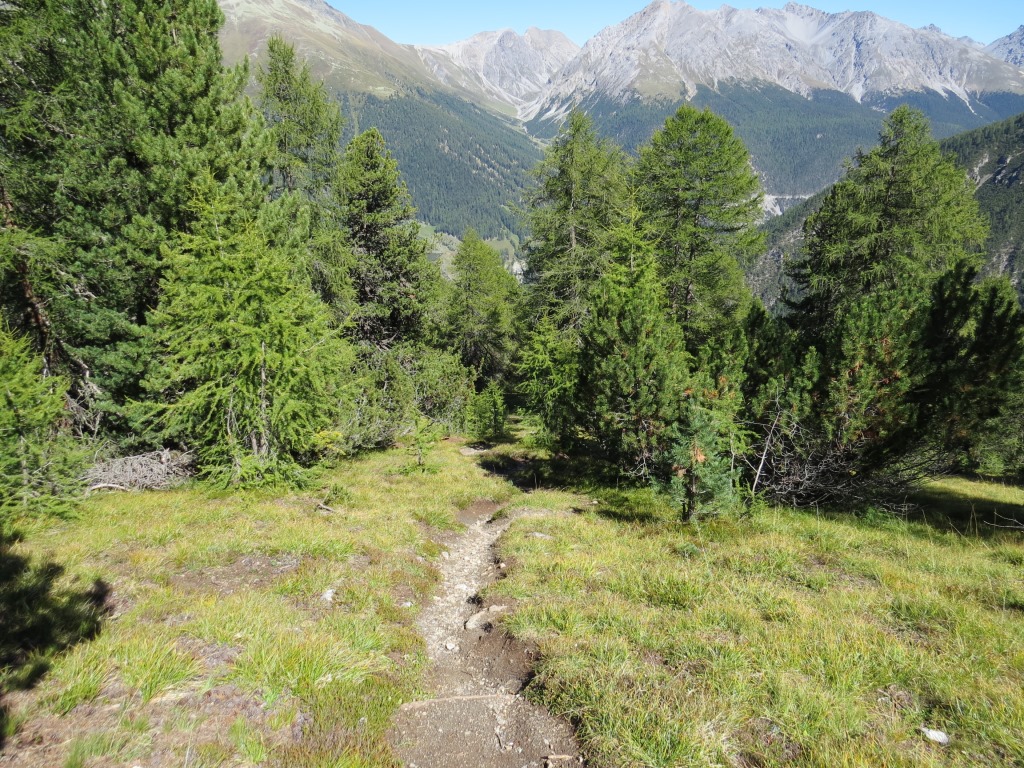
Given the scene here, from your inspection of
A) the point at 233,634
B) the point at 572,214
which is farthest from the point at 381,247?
the point at 233,634

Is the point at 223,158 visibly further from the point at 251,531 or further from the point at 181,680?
the point at 181,680

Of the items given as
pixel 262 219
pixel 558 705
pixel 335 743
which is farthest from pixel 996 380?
pixel 262 219

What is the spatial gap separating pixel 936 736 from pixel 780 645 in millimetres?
1436

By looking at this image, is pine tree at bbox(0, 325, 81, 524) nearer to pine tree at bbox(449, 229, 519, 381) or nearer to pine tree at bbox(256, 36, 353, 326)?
pine tree at bbox(256, 36, 353, 326)

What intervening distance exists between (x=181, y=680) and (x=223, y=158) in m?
13.1

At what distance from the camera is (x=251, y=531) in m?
9.22

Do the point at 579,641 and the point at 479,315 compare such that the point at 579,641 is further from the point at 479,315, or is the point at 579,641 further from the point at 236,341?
the point at 479,315

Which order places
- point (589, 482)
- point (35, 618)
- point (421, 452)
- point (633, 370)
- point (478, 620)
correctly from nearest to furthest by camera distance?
point (35, 618) < point (478, 620) < point (633, 370) < point (589, 482) < point (421, 452)

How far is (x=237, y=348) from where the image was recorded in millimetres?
11047

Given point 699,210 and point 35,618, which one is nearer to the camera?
point 35,618

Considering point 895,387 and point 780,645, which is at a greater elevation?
point 895,387

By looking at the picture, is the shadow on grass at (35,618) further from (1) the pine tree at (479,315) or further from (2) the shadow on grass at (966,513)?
(1) the pine tree at (479,315)

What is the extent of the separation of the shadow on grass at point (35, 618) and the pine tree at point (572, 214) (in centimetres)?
1688

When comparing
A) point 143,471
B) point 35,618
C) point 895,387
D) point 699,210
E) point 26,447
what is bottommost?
point 143,471
